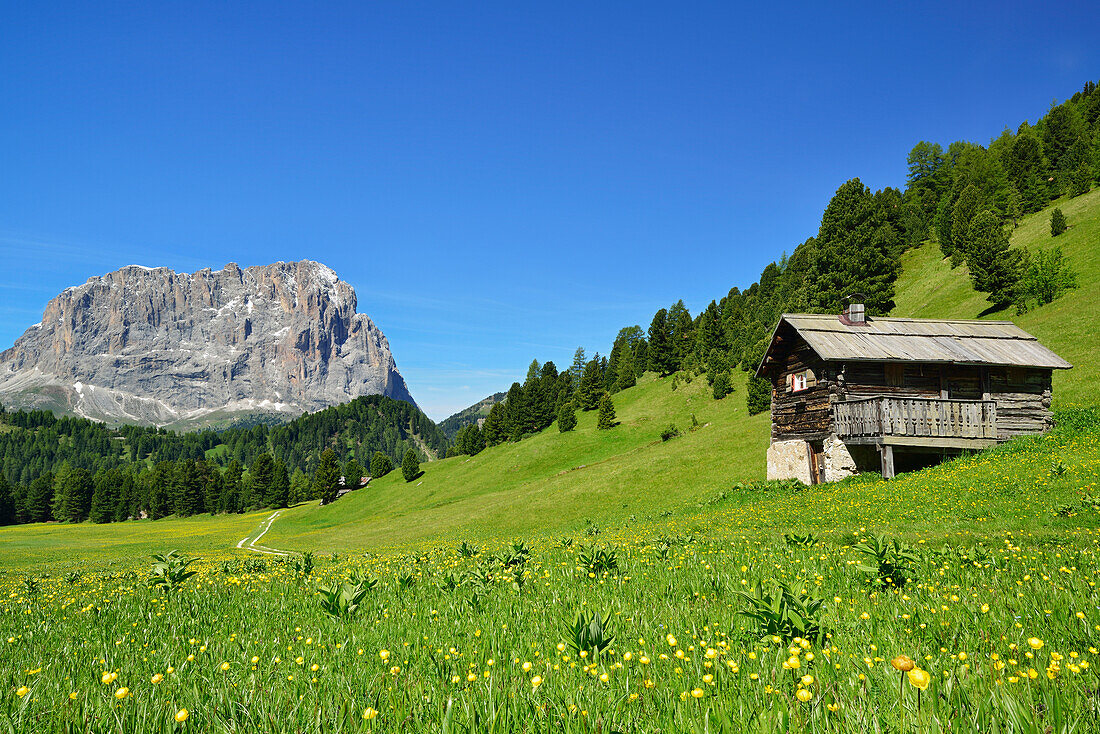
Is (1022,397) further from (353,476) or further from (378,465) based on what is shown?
(353,476)

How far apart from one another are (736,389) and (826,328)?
103ft

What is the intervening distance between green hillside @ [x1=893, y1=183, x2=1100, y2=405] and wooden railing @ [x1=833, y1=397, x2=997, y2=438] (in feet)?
25.8

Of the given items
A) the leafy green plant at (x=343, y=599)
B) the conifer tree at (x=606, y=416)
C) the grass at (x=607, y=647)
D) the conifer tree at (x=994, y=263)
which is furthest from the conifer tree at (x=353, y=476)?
the leafy green plant at (x=343, y=599)

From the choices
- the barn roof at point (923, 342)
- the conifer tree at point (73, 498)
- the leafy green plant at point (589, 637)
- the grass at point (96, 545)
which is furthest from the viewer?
the conifer tree at point (73, 498)

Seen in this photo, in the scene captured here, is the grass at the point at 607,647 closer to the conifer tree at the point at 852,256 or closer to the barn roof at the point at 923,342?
the barn roof at the point at 923,342

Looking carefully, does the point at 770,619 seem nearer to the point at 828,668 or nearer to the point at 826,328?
the point at 828,668

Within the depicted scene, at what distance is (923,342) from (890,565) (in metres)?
26.0

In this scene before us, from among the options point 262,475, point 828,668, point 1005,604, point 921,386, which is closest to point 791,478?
point 921,386

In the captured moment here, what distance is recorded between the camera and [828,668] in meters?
3.19

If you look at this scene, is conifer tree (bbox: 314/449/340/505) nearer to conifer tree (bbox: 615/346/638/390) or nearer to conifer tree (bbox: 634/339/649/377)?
conifer tree (bbox: 615/346/638/390)

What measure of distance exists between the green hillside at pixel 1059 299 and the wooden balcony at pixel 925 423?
7983 millimetres

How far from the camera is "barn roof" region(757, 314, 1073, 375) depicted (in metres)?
24.8

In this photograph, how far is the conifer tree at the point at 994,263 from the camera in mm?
44906

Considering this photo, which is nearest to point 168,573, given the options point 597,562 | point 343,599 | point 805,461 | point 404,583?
point 404,583
